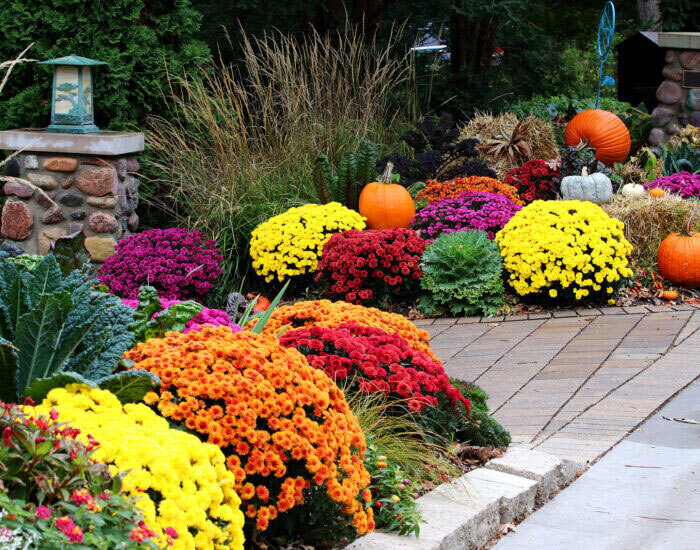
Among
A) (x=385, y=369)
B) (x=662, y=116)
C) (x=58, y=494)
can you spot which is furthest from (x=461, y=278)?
(x=662, y=116)

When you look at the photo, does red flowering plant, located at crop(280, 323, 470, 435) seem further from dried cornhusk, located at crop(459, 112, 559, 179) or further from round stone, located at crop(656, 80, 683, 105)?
round stone, located at crop(656, 80, 683, 105)

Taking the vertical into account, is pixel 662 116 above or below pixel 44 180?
above

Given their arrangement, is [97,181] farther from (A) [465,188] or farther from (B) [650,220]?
(B) [650,220]

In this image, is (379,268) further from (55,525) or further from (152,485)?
(55,525)

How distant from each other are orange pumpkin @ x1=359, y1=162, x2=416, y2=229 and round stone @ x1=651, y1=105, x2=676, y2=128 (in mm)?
4088

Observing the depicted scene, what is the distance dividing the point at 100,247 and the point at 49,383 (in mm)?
4149

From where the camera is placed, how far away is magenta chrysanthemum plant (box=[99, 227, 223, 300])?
5543 millimetres

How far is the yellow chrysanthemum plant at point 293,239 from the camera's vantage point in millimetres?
6078

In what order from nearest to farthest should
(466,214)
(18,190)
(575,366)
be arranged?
(575,366), (18,190), (466,214)

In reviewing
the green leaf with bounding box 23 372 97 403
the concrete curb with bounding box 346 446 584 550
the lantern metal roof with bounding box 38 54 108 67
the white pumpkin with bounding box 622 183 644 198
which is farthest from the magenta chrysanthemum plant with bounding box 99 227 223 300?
the white pumpkin with bounding box 622 183 644 198

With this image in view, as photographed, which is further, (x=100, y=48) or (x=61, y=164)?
(x=100, y=48)

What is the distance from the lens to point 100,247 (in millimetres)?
6184

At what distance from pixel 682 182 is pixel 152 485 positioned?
21.1 feet

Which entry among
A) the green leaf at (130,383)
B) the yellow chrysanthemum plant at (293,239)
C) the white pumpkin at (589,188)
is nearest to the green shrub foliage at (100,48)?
the yellow chrysanthemum plant at (293,239)
